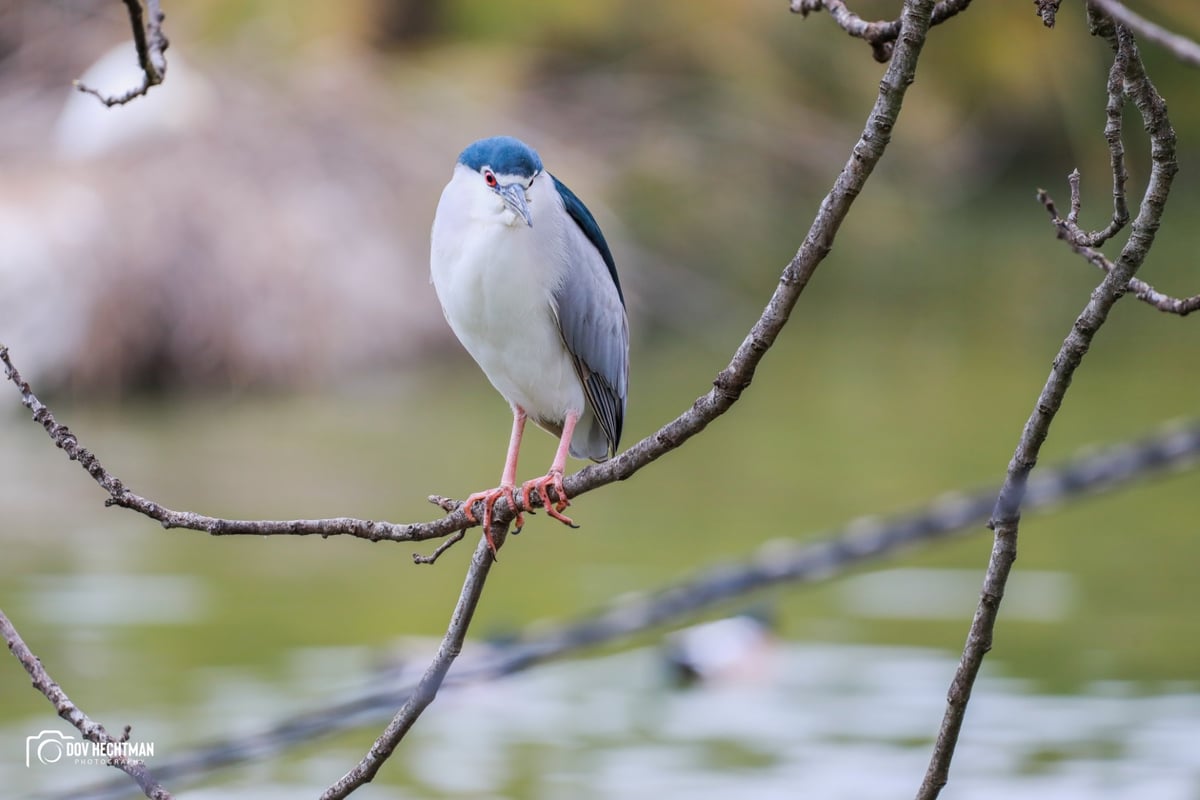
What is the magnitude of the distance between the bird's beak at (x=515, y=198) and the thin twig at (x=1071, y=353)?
0.78 m

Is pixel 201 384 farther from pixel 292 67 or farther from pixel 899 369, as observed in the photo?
pixel 899 369

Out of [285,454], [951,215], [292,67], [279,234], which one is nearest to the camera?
[285,454]

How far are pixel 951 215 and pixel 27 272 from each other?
711 cm

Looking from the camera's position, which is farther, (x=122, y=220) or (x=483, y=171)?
(x=122, y=220)

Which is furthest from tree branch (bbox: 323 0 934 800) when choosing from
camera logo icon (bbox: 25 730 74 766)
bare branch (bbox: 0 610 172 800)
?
camera logo icon (bbox: 25 730 74 766)

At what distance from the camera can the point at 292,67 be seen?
9602 mm

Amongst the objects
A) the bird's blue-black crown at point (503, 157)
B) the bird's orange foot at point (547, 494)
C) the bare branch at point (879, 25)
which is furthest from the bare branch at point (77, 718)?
the bird's blue-black crown at point (503, 157)

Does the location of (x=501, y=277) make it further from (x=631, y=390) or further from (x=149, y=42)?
(x=631, y=390)

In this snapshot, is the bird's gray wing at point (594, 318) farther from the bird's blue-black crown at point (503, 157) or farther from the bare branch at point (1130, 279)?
the bare branch at point (1130, 279)

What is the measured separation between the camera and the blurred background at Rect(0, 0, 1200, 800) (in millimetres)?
4391

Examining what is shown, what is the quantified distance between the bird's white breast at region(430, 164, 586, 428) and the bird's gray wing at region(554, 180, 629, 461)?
0.02 metres

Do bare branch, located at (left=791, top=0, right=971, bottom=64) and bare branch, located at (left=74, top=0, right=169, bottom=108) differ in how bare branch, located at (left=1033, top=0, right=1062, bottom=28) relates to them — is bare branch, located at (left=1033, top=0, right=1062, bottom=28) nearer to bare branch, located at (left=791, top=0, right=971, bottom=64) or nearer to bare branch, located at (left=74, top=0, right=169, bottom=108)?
bare branch, located at (left=791, top=0, right=971, bottom=64)

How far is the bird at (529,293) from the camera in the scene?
1.90 metres

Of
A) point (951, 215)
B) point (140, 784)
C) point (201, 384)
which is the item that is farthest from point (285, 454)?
point (951, 215)
